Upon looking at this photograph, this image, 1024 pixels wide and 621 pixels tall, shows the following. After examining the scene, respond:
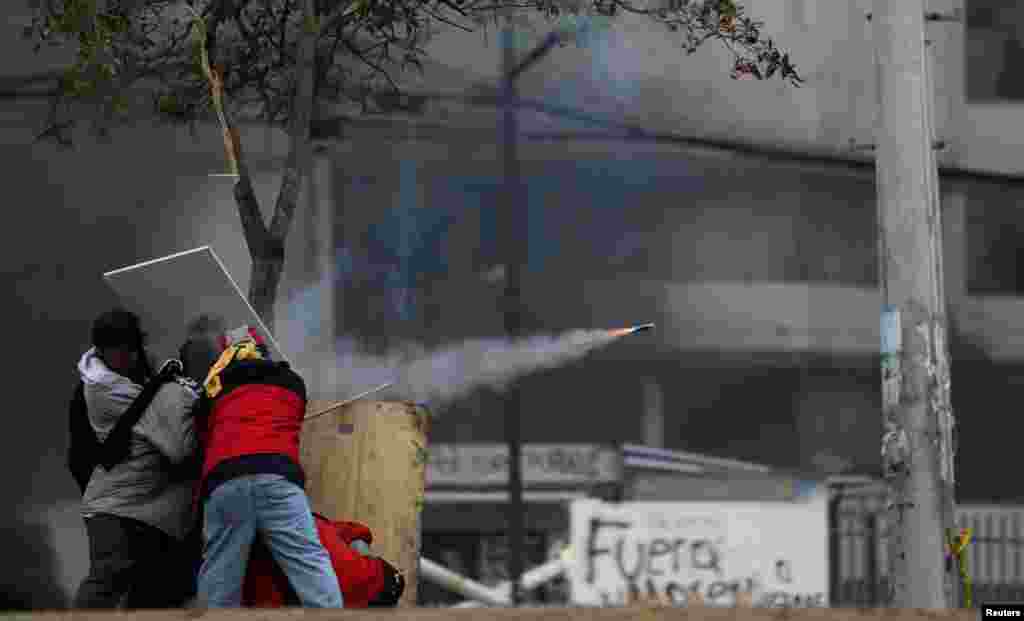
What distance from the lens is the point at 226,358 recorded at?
5395 mm

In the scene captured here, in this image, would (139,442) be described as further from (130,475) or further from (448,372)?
(448,372)

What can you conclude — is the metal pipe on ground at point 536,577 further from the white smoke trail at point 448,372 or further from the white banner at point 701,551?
the white smoke trail at point 448,372

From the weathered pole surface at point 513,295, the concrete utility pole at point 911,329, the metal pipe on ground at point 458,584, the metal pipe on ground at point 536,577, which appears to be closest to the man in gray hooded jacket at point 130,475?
the concrete utility pole at point 911,329

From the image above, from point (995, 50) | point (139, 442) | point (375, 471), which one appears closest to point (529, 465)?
point (995, 50)

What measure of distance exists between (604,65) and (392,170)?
191cm

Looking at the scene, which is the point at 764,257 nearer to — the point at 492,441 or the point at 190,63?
the point at 492,441

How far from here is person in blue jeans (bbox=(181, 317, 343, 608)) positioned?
5184 mm

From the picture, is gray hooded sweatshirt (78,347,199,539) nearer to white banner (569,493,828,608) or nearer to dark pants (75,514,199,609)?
dark pants (75,514,199,609)

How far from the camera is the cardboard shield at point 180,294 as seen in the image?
5.91 meters

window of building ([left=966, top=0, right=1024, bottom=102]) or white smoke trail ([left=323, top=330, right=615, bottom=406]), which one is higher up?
window of building ([left=966, top=0, right=1024, bottom=102])

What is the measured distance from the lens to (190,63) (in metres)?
7.77

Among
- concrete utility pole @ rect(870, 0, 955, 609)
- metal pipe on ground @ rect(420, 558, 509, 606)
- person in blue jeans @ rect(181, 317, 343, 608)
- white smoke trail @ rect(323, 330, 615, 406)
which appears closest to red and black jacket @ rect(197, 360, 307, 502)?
person in blue jeans @ rect(181, 317, 343, 608)

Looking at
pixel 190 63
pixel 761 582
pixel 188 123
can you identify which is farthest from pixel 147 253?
pixel 761 582

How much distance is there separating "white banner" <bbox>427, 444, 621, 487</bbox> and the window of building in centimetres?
478
